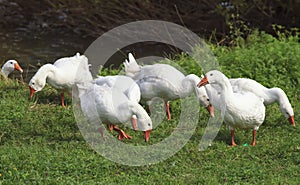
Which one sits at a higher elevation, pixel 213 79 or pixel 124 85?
pixel 213 79

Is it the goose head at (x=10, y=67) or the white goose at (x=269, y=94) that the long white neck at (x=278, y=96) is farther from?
the goose head at (x=10, y=67)

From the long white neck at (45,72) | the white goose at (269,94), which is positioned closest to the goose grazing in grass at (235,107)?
the white goose at (269,94)

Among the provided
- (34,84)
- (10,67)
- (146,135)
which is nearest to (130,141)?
(146,135)

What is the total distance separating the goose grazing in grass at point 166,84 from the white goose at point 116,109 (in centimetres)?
88

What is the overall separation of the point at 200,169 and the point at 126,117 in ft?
3.33

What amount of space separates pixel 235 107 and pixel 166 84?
108cm

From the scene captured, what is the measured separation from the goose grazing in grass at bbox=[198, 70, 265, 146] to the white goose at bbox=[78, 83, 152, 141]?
0.75 m

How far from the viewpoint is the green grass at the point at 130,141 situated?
621cm

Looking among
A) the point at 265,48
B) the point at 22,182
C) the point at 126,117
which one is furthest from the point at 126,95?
the point at 265,48

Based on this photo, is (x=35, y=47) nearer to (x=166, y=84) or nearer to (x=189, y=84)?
(x=166, y=84)

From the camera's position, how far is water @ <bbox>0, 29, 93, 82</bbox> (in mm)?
12859

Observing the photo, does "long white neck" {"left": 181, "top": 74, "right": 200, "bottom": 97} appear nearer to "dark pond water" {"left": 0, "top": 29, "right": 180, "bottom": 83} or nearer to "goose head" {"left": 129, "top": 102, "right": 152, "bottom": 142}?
"goose head" {"left": 129, "top": 102, "right": 152, "bottom": 142}

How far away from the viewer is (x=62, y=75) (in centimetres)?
849

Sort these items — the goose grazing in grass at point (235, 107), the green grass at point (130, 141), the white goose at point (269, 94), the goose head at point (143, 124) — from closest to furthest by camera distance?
the green grass at point (130, 141) < the goose head at point (143, 124) < the goose grazing in grass at point (235, 107) < the white goose at point (269, 94)
